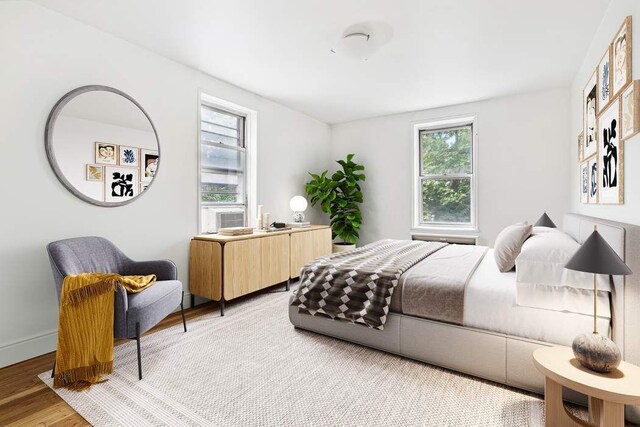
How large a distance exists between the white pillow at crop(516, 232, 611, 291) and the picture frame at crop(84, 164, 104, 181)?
323 cm

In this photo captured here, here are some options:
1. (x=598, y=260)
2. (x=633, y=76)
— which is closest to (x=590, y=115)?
(x=633, y=76)

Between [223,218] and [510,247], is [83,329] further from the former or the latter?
[510,247]

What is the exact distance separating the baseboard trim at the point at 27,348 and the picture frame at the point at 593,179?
4.54m

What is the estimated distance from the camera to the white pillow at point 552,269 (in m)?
1.75

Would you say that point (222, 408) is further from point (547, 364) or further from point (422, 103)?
point (422, 103)

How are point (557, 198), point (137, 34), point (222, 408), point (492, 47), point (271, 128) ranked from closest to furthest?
point (222, 408), point (137, 34), point (492, 47), point (557, 198), point (271, 128)

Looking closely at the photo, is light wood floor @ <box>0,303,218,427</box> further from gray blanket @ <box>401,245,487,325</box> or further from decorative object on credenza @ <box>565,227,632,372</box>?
decorative object on credenza @ <box>565,227,632,372</box>

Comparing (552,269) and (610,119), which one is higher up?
(610,119)

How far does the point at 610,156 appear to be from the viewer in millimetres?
2299

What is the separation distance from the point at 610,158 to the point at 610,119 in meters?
0.28

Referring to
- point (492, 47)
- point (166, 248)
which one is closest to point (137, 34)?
point (166, 248)

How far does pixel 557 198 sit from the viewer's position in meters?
4.11

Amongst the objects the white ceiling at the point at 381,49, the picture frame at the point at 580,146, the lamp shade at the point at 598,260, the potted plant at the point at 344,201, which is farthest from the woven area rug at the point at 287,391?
the potted plant at the point at 344,201

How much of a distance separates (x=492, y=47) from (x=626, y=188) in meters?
1.73
